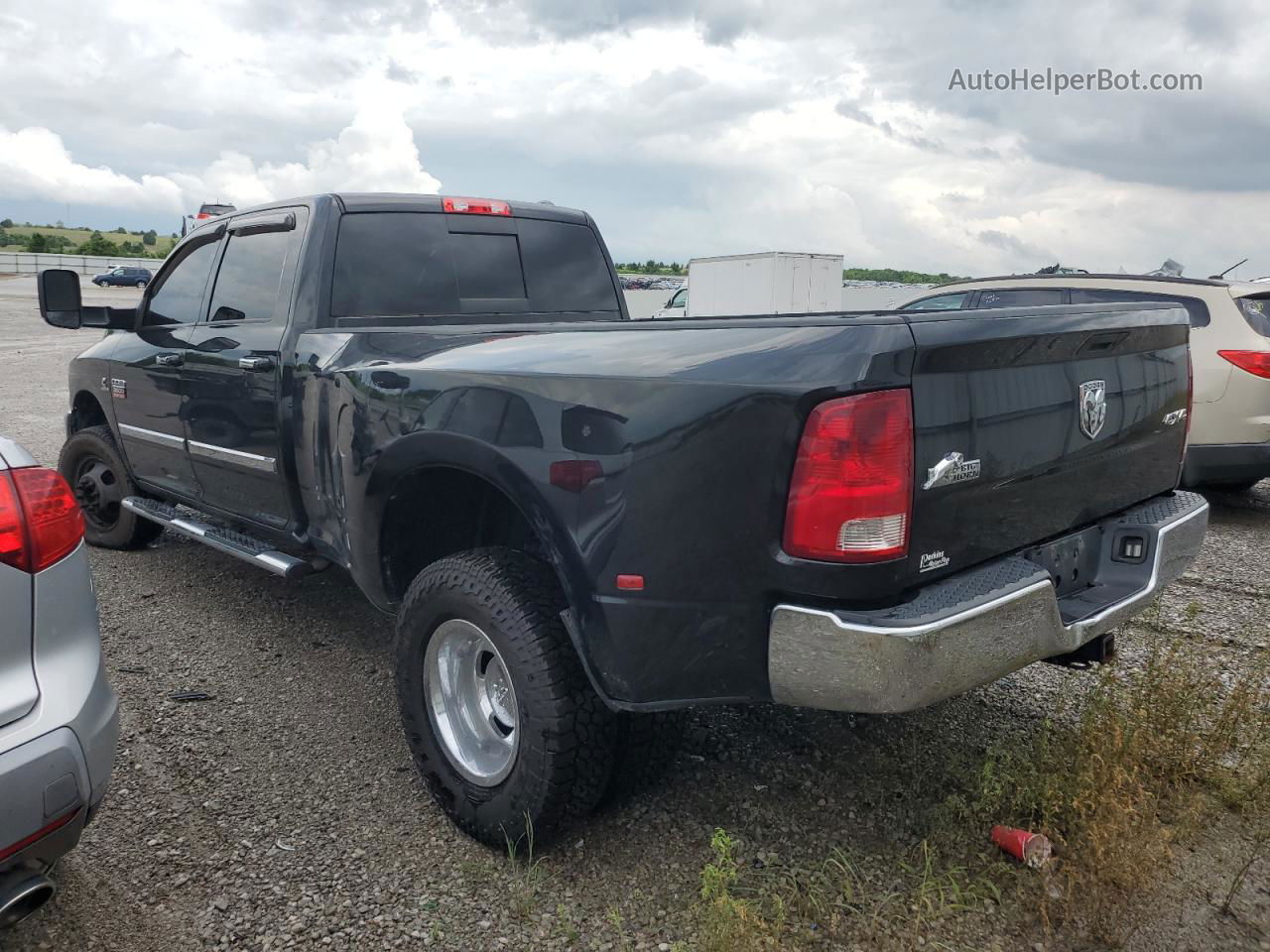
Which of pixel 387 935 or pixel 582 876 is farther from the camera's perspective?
pixel 582 876

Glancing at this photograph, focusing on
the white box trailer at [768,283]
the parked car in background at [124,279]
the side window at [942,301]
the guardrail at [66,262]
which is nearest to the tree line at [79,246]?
the guardrail at [66,262]

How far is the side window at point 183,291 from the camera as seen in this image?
4.72 m

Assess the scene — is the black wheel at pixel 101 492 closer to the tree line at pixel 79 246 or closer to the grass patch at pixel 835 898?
the grass patch at pixel 835 898

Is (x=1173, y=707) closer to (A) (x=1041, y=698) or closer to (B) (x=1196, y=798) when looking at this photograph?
(B) (x=1196, y=798)

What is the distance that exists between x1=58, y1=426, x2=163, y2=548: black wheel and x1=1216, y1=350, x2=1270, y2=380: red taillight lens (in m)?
6.78

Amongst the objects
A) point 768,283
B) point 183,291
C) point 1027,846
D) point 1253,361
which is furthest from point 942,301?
point 768,283

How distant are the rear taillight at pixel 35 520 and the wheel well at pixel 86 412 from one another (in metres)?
3.66

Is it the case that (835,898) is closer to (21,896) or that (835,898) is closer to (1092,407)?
(1092,407)

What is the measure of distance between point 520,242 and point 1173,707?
3.18m

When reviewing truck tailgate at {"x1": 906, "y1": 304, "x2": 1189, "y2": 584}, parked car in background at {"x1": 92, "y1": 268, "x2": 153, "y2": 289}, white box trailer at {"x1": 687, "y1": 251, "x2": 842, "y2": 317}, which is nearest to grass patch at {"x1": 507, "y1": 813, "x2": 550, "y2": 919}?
truck tailgate at {"x1": 906, "y1": 304, "x2": 1189, "y2": 584}

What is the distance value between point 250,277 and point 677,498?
2.81m

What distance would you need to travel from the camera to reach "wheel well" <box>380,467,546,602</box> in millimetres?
3201

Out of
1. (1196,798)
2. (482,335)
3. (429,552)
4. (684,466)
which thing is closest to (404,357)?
(482,335)

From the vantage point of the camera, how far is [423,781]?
10.2 feet
